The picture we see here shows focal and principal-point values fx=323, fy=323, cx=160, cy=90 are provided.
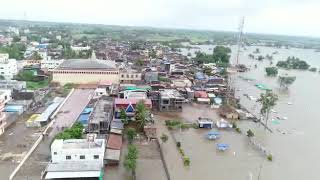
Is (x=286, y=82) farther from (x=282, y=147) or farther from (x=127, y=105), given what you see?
(x=127, y=105)

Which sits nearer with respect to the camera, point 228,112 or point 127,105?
point 127,105

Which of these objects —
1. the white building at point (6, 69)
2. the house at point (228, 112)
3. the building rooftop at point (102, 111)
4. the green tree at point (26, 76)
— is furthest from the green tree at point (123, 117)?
the white building at point (6, 69)

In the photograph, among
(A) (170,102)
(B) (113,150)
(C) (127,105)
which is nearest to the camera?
(B) (113,150)

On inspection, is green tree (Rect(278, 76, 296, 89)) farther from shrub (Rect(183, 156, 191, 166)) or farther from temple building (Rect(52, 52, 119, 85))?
shrub (Rect(183, 156, 191, 166))

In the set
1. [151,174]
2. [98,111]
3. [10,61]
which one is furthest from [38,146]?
[10,61]

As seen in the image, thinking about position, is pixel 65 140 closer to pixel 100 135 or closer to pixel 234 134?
pixel 100 135

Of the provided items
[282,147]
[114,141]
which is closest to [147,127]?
[114,141]
